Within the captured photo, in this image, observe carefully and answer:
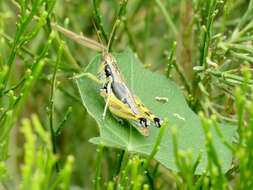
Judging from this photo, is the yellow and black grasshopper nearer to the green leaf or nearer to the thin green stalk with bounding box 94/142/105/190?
the green leaf

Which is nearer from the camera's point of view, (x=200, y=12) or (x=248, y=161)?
(x=248, y=161)

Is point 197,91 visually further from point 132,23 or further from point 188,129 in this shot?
point 132,23

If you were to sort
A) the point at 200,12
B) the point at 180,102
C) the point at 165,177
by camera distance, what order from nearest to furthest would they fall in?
the point at 180,102 < the point at 200,12 < the point at 165,177

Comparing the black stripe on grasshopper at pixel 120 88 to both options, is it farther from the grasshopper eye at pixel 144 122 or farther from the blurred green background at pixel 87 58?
the blurred green background at pixel 87 58

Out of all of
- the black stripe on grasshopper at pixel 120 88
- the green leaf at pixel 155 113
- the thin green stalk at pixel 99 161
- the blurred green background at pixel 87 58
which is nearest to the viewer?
the thin green stalk at pixel 99 161

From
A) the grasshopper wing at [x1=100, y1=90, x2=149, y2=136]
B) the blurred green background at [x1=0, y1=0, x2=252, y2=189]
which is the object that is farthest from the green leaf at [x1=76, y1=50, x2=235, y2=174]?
the blurred green background at [x1=0, y1=0, x2=252, y2=189]

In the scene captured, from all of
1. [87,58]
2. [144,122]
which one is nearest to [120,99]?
[144,122]

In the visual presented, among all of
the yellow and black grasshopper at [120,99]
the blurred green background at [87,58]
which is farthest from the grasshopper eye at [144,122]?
the blurred green background at [87,58]

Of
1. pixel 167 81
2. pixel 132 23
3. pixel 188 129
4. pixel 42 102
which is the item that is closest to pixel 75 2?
pixel 132 23
